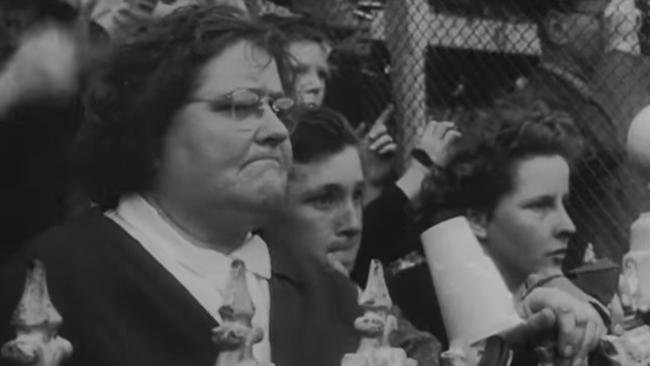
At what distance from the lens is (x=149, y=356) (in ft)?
6.15

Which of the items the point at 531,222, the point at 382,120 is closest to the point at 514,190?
the point at 531,222

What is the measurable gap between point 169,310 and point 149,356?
3.0 inches

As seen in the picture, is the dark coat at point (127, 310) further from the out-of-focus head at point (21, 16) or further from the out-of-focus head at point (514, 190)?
the out-of-focus head at point (514, 190)

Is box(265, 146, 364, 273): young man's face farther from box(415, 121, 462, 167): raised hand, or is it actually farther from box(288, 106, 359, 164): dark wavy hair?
box(415, 121, 462, 167): raised hand

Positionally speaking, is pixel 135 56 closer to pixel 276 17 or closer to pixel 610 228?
pixel 276 17

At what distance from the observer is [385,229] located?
10.2 feet

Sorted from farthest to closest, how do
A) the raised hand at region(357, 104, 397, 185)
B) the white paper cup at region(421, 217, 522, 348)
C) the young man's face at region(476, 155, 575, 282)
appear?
the raised hand at region(357, 104, 397, 185), the young man's face at region(476, 155, 575, 282), the white paper cup at region(421, 217, 522, 348)

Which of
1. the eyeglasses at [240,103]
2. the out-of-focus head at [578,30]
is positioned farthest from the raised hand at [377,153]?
the eyeglasses at [240,103]

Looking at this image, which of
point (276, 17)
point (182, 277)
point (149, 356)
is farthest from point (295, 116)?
point (149, 356)

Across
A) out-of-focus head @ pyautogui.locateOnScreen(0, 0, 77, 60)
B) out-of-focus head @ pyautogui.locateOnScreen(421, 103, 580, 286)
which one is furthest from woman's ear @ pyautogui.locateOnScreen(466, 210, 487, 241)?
out-of-focus head @ pyautogui.locateOnScreen(0, 0, 77, 60)

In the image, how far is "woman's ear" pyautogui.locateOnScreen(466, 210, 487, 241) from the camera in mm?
2887

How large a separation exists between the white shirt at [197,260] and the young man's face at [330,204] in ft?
1.93

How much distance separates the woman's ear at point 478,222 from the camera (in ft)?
9.47

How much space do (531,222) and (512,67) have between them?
106 centimetres
